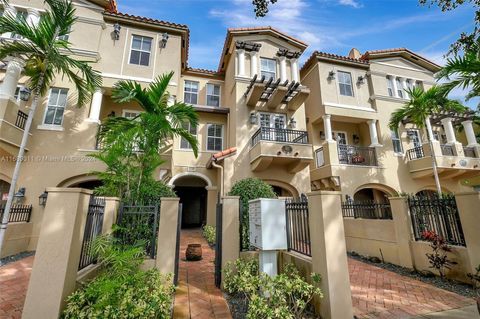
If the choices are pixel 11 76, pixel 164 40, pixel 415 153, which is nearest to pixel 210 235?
pixel 11 76

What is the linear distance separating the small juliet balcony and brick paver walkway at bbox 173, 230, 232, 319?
9.10 meters

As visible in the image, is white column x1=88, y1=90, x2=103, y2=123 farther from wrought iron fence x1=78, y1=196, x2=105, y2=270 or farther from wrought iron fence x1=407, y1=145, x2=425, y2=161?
wrought iron fence x1=407, y1=145, x2=425, y2=161

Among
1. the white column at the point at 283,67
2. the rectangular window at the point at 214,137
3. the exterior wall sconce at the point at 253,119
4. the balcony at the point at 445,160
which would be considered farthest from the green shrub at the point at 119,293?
the balcony at the point at 445,160

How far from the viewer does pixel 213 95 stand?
1560 centimetres

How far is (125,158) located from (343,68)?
1546cm

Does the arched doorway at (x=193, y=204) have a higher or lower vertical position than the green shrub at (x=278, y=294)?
higher

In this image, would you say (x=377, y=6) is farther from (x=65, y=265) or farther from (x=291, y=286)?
(x=65, y=265)

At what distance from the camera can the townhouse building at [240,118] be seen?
10039 mm

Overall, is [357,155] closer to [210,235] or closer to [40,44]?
[210,235]

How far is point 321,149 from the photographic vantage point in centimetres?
1405

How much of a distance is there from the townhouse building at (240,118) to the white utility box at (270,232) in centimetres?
647

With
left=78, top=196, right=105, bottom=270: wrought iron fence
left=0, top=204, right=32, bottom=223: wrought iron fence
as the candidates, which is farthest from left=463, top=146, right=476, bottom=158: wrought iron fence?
left=0, top=204, right=32, bottom=223: wrought iron fence

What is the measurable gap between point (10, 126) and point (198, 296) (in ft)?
33.6

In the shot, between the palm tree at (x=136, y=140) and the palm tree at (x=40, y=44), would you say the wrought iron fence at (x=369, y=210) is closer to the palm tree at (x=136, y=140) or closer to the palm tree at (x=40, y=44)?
the palm tree at (x=136, y=140)
